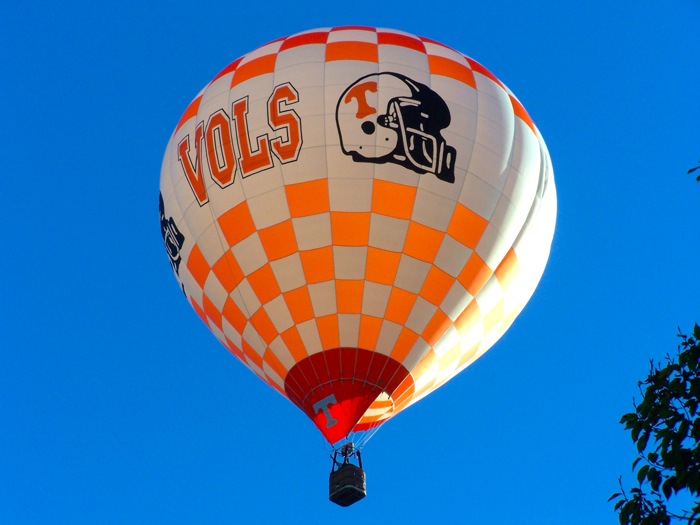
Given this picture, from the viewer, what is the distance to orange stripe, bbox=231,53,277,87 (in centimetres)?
1463

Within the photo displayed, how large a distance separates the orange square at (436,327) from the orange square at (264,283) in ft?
6.35

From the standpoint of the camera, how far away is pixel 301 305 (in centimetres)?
1347

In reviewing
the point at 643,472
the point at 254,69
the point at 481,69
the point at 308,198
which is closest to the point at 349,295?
the point at 308,198

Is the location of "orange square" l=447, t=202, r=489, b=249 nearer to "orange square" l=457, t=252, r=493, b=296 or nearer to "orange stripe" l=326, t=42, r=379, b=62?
"orange square" l=457, t=252, r=493, b=296

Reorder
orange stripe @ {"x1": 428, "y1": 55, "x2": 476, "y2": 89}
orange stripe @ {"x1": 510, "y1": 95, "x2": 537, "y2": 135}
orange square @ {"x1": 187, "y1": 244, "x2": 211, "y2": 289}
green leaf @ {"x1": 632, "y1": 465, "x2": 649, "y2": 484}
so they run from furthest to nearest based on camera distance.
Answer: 1. orange stripe @ {"x1": 510, "y1": 95, "x2": 537, "y2": 135}
2. orange stripe @ {"x1": 428, "y1": 55, "x2": 476, "y2": 89}
3. orange square @ {"x1": 187, "y1": 244, "x2": 211, "y2": 289}
4. green leaf @ {"x1": 632, "y1": 465, "x2": 649, "y2": 484}

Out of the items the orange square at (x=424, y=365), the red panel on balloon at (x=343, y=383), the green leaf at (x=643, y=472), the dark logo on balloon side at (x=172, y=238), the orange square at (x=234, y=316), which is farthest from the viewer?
the dark logo on balloon side at (x=172, y=238)

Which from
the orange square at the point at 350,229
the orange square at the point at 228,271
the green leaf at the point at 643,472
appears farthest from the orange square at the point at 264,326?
the green leaf at the point at 643,472

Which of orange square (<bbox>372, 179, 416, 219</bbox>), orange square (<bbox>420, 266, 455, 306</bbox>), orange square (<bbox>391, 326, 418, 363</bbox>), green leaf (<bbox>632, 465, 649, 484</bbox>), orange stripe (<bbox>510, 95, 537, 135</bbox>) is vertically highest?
orange stripe (<bbox>510, 95, 537, 135</bbox>)

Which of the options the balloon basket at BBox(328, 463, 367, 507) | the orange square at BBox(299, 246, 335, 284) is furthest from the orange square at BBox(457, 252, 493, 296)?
the balloon basket at BBox(328, 463, 367, 507)

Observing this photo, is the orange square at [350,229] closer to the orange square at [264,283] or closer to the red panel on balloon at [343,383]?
the orange square at [264,283]

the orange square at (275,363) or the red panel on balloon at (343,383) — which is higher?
the orange square at (275,363)

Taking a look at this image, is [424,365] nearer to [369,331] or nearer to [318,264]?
[369,331]

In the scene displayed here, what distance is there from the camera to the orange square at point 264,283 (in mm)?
13555

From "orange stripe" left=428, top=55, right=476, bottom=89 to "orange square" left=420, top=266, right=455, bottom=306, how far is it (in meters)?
2.84
